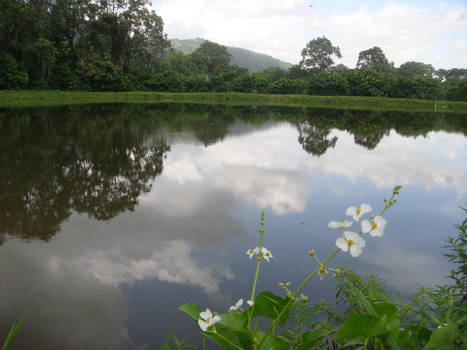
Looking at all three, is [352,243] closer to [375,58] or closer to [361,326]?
[361,326]

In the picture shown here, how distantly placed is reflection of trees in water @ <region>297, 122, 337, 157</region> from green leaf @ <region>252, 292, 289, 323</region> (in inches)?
324

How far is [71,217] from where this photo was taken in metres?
4.27

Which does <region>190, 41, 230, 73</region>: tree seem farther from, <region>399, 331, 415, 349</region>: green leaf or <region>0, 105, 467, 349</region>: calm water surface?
<region>399, 331, 415, 349</region>: green leaf

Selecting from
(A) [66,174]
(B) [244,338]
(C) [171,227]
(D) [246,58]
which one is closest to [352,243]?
(B) [244,338]

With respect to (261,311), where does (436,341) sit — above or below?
above

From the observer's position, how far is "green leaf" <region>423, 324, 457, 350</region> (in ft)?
3.34

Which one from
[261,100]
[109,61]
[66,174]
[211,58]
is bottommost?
[66,174]

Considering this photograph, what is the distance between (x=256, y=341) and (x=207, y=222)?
3259 mm

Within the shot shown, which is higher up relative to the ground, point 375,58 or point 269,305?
point 375,58

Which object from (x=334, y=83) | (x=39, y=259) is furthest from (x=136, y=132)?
(x=334, y=83)

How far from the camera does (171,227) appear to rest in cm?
416

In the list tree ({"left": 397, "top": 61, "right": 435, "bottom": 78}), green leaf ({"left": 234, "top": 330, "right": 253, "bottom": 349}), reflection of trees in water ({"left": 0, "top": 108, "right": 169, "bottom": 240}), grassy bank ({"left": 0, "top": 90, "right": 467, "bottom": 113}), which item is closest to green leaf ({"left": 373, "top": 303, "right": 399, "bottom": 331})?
green leaf ({"left": 234, "top": 330, "right": 253, "bottom": 349})

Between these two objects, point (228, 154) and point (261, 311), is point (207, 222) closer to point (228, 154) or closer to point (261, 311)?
point (261, 311)

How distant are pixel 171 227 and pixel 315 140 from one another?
8.66 m
